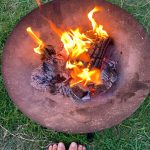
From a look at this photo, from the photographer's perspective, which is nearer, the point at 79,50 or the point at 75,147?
the point at 79,50

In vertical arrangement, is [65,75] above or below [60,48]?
below

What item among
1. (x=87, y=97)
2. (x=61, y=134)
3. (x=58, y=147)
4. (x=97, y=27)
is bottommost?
(x=58, y=147)

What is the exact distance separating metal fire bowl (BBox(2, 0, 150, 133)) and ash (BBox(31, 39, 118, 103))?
40mm

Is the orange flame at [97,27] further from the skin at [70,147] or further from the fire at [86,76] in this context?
the skin at [70,147]

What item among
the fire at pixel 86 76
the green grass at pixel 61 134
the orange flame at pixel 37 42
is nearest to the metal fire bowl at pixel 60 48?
the orange flame at pixel 37 42

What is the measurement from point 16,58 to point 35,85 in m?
0.24

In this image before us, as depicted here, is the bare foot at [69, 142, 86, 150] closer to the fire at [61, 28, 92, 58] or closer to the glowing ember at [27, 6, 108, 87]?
the glowing ember at [27, 6, 108, 87]

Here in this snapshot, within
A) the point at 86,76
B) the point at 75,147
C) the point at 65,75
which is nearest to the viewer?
the point at 86,76

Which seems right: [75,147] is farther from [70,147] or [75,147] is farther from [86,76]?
[86,76]

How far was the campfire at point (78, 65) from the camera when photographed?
2.18 metres

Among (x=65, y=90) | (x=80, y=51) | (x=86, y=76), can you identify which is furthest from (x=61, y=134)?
(x=80, y=51)

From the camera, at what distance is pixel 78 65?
2170 mm

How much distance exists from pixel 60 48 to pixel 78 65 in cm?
24

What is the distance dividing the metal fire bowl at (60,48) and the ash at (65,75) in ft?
0.13
